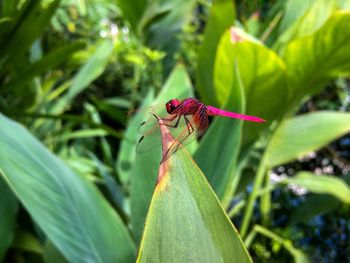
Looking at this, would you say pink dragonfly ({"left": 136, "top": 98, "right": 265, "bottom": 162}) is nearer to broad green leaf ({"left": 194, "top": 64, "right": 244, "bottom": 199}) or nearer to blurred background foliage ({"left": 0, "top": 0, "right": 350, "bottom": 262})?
blurred background foliage ({"left": 0, "top": 0, "right": 350, "bottom": 262})

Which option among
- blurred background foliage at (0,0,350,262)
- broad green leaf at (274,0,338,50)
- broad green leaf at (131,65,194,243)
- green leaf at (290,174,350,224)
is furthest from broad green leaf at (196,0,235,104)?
green leaf at (290,174,350,224)

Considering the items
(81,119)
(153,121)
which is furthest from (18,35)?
(153,121)

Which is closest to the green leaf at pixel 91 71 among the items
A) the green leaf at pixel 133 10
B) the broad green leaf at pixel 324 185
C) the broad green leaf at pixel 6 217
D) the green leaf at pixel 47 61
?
the green leaf at pixel 133 10

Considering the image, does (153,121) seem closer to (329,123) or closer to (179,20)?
(329,123)

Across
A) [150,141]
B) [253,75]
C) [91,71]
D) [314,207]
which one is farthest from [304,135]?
[150,141]

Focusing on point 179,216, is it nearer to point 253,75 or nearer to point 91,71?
point 253,75
